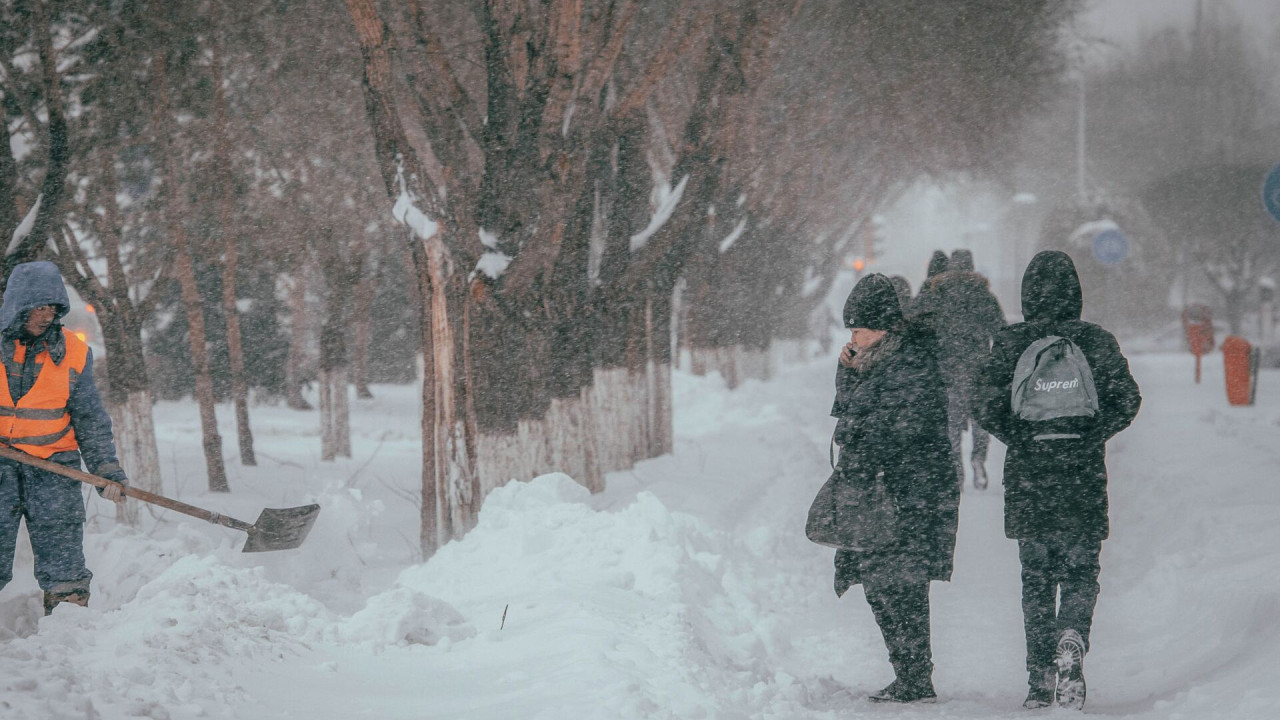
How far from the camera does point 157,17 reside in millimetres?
11016

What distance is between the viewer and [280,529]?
6617mm

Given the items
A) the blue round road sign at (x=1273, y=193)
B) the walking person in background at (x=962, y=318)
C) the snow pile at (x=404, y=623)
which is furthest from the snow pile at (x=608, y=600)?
the blue round road sign at (x=1273, y=193)

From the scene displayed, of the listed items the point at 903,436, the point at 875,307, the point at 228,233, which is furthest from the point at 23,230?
the point at 903,436

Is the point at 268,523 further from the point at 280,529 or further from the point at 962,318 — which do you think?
the point at 962,318

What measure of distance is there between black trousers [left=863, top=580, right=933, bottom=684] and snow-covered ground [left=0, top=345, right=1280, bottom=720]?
177mm

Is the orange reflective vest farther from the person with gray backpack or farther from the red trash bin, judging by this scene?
the red trash bin

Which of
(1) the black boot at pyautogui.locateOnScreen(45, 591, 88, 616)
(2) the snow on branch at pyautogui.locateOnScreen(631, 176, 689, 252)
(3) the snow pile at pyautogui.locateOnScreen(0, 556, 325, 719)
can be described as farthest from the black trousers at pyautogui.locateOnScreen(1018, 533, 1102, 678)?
(2) the snow on branch at pyautogui.locateOnScreen(631, 176, 689, 252)

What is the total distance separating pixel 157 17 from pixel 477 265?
5.20m

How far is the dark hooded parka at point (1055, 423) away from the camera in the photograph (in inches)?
196

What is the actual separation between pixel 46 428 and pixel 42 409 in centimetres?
9

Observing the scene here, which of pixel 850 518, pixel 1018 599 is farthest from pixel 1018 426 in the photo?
pixel 1018 599

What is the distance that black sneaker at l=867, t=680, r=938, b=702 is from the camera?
5.18 metres

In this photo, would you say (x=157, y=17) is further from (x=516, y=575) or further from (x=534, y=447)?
(x=516, y=575)

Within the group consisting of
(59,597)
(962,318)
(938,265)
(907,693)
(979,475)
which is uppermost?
(938,265)
